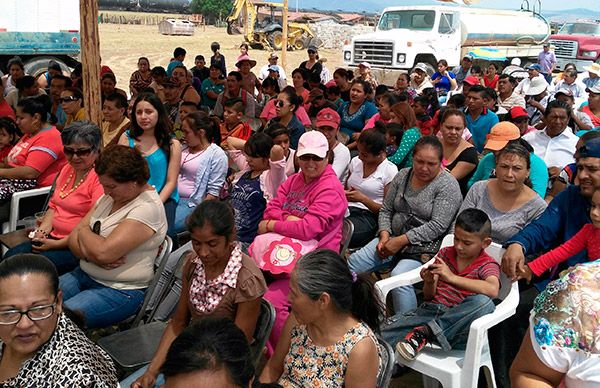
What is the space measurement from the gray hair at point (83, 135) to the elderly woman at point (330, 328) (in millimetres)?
2155

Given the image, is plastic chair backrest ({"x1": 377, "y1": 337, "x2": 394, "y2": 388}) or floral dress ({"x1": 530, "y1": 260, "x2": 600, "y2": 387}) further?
plastic chair backrest ({"x1": 377, "y1": 337, "x2": 394, "y2": 388})

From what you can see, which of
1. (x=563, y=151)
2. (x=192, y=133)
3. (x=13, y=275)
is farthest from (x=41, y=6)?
(x=13, y=275)

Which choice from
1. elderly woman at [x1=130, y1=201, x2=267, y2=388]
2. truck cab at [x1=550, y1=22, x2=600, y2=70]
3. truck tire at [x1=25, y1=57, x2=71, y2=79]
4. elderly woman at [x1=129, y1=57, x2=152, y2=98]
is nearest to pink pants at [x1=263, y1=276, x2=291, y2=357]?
elderly woman at [x1=130, y1=201, x2=267, y2=388]

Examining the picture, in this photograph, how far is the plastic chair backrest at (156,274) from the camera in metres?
3.31

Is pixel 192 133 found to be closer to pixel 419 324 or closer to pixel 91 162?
pixel 91 162

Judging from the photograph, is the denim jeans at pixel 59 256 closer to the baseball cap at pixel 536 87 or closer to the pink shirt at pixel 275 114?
the pink shirt at pixel 275 114

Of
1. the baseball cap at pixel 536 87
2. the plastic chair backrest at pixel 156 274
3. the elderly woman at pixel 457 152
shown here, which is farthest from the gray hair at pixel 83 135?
the baseball cap at pixel 536 87

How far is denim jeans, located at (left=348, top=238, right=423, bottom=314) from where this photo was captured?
3.68 m

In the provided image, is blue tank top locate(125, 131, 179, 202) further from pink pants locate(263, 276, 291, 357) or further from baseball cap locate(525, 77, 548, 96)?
baseball cap locate(525, 77, 548, 96)

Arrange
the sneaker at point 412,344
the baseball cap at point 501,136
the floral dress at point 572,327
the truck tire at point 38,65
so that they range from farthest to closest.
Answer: the truck tire at point 38,65
the baseball cap at point 501,136
the sneaker at point 412,344
the floral dress at point 572,327

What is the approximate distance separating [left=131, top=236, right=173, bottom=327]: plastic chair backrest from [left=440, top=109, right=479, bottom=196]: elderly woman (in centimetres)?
251

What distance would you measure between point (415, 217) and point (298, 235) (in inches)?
37.5

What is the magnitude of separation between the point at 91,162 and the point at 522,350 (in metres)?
3.02

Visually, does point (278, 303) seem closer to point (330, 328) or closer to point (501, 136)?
point (330, 328)
